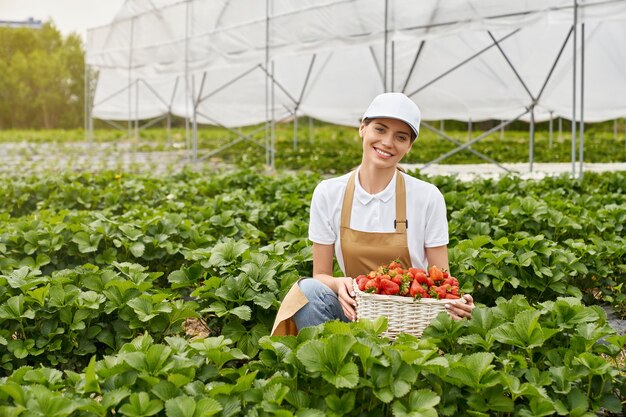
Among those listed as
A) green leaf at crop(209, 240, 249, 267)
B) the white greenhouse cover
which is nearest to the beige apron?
green leaf at crop(209, 240, 249, 267)

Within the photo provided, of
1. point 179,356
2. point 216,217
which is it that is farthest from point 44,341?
point 216,217

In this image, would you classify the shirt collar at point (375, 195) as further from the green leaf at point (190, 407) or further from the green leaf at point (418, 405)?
the green leaf at point (190, 407)

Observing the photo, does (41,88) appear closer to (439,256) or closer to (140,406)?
(439,256)

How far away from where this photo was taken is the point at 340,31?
11297 millimetres

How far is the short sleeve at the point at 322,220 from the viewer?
355 cm

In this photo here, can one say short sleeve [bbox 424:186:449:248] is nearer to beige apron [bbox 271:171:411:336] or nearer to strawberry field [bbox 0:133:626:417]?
beige apron [bbox 271:171:411:336]

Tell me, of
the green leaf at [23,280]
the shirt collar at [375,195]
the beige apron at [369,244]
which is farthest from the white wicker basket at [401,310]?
the green leaf at [23,280]

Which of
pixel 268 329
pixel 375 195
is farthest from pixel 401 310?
pixel 268 329

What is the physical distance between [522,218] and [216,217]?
215 centimetres

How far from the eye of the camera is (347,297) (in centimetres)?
325

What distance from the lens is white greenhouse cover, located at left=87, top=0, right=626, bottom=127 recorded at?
10039 mm

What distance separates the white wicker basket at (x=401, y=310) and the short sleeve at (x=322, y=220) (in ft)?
1.50

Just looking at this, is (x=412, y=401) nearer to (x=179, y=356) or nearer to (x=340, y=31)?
(x=179, y=356)

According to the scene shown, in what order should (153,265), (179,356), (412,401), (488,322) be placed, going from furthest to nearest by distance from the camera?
(153,265), (488,322), (179,356), (412,401)
